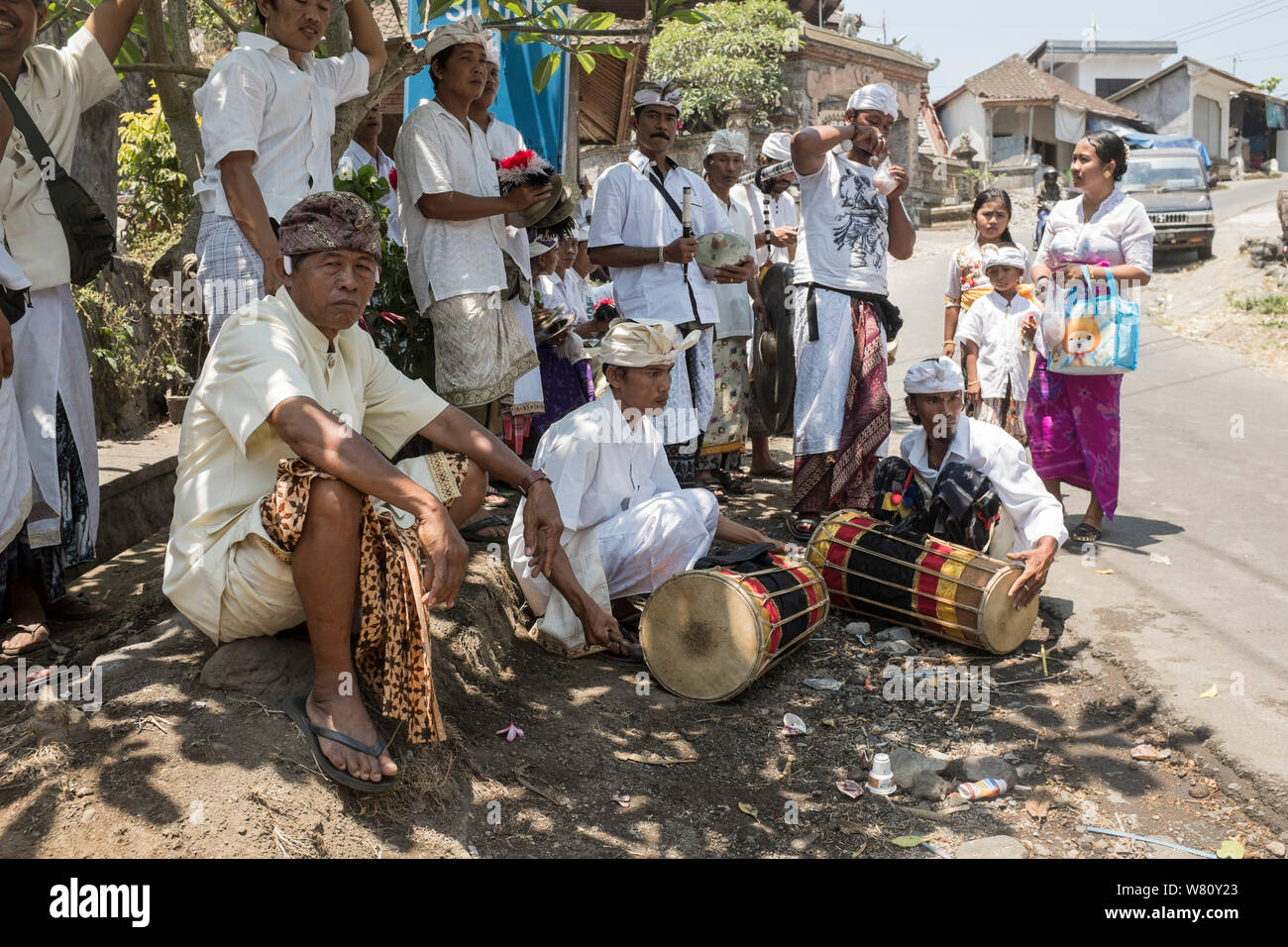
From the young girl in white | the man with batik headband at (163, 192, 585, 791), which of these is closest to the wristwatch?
the man with batik headband at (163, 192, 585, 791)

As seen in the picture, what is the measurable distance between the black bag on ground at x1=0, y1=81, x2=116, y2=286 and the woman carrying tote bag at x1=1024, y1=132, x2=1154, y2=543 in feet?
15.5

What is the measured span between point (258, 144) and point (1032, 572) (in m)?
3.49

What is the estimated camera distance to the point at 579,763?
3787mm

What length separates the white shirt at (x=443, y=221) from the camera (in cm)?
487

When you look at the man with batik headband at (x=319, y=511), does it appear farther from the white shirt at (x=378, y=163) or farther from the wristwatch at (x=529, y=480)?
the white shirt at (x=378, y=163)

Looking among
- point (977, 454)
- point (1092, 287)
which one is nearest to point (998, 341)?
point (1092, 287)

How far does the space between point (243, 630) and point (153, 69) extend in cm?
262

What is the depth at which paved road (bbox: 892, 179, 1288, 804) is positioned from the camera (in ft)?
14.3

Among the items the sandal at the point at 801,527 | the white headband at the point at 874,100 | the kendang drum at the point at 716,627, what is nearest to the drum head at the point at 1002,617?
the kendang drum at the point at 716,627

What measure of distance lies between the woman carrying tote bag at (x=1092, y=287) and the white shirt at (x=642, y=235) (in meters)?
1.98

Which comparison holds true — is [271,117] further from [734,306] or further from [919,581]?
[734,306]

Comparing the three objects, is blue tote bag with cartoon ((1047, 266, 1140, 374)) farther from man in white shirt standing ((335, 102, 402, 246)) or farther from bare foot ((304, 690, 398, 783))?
bare foot ((304, 690, 398, 783))

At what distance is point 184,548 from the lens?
327 centimetres
